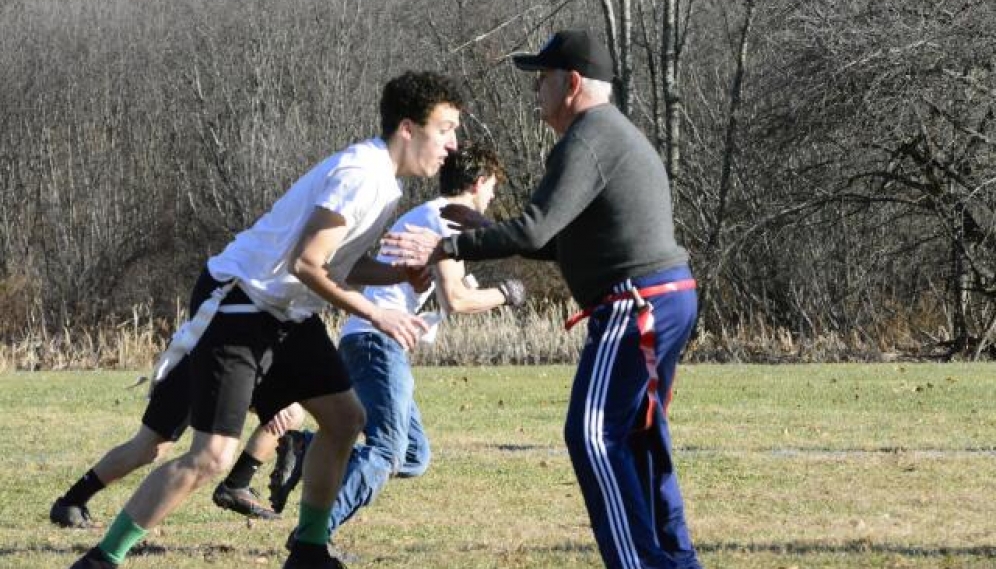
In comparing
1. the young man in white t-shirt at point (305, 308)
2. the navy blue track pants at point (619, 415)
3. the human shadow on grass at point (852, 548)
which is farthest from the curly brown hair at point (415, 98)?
the human shadow on grass at point (852, 548)

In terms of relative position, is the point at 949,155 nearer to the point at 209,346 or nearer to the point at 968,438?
the point at 968,438

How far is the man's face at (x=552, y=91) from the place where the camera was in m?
5.50

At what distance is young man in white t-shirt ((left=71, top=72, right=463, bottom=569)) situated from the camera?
19.3 feet

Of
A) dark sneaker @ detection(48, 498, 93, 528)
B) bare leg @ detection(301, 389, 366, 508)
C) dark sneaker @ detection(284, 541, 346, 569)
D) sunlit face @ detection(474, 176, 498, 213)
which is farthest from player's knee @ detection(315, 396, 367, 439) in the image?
dark sneaker @ detection(48, 498, 93, 528)

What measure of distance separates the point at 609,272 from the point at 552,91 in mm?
599

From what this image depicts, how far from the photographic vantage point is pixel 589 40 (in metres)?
5.50

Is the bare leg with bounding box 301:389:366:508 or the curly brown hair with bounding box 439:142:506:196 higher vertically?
the curly brown hair with bounding box 439:142:506:196

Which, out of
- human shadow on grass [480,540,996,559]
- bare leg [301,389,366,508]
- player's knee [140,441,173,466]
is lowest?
human shadow on grass [480,540,996,559]

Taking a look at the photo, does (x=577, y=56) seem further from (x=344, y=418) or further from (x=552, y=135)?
(x=552, y=135)

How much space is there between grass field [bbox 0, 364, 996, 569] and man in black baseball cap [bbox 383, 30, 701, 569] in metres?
1.57

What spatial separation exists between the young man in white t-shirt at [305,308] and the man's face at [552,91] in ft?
2.25

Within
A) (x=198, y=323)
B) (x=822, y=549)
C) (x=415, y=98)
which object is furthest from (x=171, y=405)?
(x=822, y=549)

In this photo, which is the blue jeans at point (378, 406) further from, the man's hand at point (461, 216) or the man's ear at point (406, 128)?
the man's hand at point (461, 216)

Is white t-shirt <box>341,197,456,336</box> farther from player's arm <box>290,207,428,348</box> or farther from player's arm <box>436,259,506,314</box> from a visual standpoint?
player's arm <box>290,207,428,348</box>
